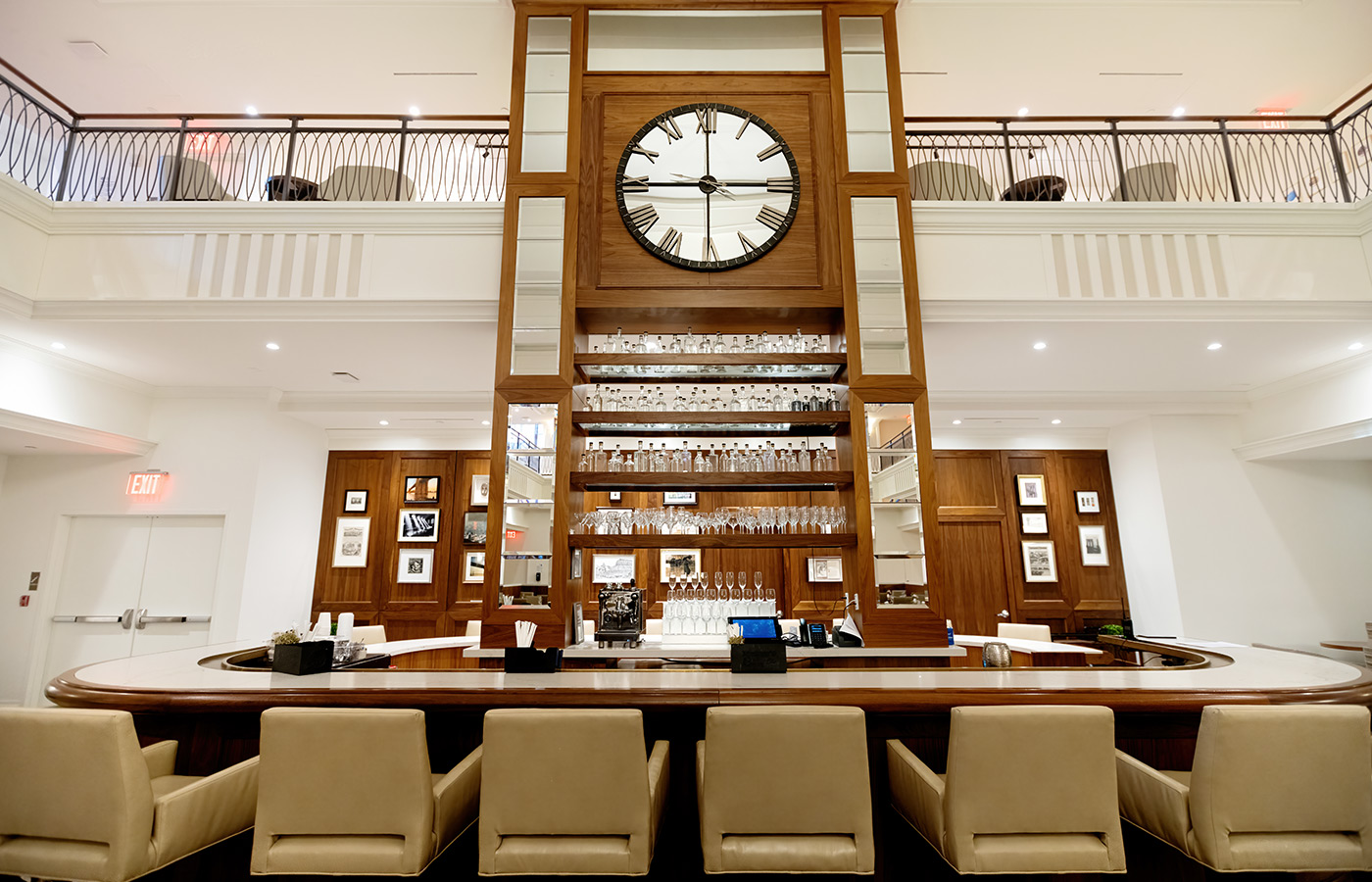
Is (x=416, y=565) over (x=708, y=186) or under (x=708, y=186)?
under

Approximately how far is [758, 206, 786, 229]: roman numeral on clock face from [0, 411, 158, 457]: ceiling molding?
248 inches

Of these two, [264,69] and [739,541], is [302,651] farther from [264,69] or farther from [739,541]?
[264,69]

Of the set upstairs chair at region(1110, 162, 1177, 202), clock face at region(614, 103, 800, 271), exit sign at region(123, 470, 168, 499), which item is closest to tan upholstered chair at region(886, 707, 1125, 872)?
clock face at region(614, 103, 800, 271)

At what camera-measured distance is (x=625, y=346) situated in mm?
4621

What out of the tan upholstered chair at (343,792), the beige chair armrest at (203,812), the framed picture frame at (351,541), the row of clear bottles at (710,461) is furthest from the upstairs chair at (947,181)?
the framed picture frame at (351,541)

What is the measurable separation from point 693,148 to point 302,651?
160 inches

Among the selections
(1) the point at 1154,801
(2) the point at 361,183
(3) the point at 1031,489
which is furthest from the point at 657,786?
(3) the point at 1031,489

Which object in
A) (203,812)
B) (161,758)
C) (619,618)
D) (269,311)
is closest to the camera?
(203,812)

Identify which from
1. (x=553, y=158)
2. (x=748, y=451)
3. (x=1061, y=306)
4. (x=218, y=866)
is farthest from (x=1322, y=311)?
(x=218, y=866)

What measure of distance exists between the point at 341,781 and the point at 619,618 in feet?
8.63

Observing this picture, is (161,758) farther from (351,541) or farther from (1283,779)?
(351,541)

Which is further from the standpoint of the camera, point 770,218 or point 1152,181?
point 1152,181

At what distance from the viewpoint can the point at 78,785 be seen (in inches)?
76.3

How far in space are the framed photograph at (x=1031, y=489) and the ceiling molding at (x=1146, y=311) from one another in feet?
12.3
